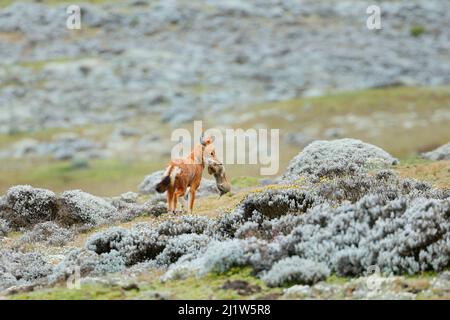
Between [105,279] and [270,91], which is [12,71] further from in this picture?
[105,279]

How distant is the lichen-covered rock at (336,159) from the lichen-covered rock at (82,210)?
16.4 feet

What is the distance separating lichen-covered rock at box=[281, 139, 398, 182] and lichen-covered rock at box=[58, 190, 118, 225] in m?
5.01

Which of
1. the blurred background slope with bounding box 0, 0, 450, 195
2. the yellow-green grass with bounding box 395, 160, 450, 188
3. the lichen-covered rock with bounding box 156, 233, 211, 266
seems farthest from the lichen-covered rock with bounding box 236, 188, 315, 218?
the blurred background slope with bounding box 0, 0, 450, 195

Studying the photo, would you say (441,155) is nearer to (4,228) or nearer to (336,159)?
(336,159)

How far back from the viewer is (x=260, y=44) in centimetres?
8894

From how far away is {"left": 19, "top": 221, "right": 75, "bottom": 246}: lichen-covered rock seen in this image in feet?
59.1

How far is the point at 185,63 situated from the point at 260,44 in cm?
1224

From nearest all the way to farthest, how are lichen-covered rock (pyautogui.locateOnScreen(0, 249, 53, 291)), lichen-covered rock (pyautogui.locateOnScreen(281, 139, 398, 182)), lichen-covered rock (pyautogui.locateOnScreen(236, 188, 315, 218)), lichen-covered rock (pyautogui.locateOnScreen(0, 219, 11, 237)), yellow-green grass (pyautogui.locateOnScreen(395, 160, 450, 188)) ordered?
lichen-covered rock (pyautogui.locateOnScreen(0, 249, 53, 291)) < lichen-covered rock (pyautogui.locateOnScreen(236, 188, 315, 218)) < lichen-covered rock (pyautogui.locateOnScreen(0, 219, 11, 237)) < yellow-green grass (pyautogui.locateOnScreen(395, 160, 450, 188)) < lichen-covered rock (pyautogui.locateOnScreen(281, 139, 398, 182))

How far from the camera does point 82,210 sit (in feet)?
68.4

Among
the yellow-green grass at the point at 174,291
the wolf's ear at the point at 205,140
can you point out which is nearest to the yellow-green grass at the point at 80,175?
the wolf's ear at the point at 205,140

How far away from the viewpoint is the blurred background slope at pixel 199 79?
54.5 metres

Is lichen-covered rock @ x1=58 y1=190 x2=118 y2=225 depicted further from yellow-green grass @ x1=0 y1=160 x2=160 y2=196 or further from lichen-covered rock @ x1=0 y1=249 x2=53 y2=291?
yellow-green grass @ x1=0 y1=160 x2=160 y2=196

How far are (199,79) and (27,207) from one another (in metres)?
56.5
